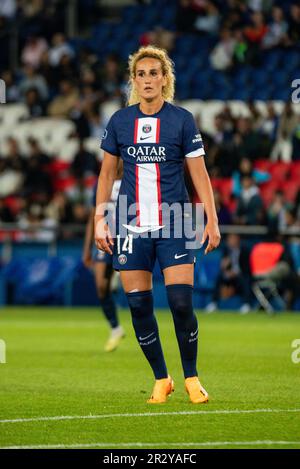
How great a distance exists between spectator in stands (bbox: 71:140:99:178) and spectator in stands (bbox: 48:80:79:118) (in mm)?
2437

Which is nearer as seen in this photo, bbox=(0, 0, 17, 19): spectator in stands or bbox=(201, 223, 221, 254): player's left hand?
bbox=(201, 223, 221, 254): player's left hand

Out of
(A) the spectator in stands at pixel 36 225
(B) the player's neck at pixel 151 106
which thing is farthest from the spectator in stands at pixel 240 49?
(B) the player's neck at pixel 151 106

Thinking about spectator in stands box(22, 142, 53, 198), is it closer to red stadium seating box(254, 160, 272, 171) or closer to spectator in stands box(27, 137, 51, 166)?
spectator in stands box(27, 137, 51, 166)

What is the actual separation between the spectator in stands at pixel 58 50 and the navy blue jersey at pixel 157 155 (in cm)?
1829

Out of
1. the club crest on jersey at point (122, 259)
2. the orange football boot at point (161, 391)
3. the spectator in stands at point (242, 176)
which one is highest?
the club crest on jersey at point (122, 259)

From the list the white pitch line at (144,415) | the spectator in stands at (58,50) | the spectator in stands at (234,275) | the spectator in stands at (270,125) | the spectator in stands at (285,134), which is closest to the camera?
the white pitch line at (144,415)

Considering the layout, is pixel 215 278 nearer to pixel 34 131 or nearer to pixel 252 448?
pixel 34 131

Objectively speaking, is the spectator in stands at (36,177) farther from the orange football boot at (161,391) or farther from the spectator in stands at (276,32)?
the orange football boot at (161,391)

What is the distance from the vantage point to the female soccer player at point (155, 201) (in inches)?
321

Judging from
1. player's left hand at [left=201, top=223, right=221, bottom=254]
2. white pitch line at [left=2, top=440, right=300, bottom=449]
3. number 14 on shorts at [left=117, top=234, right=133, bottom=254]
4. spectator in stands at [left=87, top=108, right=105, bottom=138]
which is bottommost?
white pitch line at [left=2, top=440, right=300, bottom=449]

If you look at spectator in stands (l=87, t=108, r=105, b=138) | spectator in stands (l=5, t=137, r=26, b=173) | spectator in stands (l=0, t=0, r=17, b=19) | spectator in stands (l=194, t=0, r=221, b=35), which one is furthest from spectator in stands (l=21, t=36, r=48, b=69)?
spectator in stands (l=194, t=0, r=221, b=35)

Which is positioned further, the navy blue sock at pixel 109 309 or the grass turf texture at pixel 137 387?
the navy blue sock at pixel 109 309

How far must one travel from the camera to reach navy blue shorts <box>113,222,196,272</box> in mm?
8141

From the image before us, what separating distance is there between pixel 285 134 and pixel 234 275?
2.84 m
